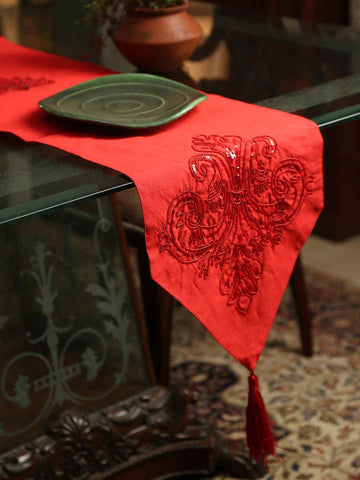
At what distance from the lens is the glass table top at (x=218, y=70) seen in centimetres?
124

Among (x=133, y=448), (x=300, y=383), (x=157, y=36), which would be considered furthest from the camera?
(x=300, y=383)

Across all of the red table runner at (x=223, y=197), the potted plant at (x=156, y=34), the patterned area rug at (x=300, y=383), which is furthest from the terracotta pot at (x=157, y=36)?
the patterned area rug at (x=300, y=383)

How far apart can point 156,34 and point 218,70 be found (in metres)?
0.18

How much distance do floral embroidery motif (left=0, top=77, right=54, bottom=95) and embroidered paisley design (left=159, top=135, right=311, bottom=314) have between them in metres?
0.53

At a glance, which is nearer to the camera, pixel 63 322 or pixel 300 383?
pixel 63 322

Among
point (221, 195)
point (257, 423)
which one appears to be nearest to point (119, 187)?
point (221, 195)

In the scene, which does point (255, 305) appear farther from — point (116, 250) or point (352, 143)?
point (352, 143)

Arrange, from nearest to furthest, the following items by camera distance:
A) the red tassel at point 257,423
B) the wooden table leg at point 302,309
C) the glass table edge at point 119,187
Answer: the glass table edge at point 119,187, the red tassel at point 257,423, the wooden table leg at point 302,309

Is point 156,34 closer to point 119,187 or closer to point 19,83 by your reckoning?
point 19,83

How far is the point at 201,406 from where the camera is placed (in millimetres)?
2242

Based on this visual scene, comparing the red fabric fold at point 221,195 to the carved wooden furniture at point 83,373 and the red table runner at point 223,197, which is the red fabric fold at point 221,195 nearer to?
the red table runner at point 223,197

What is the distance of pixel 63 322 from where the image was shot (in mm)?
1924

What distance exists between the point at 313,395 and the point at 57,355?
29.6 inches

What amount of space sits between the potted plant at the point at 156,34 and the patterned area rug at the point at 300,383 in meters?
0.96
